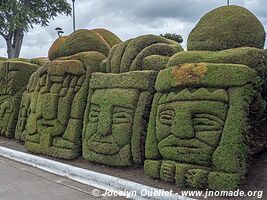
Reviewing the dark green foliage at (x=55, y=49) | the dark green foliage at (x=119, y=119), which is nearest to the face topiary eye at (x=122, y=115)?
the dark green foliage at (x=119, y=119)

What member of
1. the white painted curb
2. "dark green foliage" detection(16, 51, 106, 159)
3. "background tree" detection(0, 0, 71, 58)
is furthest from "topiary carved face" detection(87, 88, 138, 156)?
"background tree" detection(0, 0, 71, 58)

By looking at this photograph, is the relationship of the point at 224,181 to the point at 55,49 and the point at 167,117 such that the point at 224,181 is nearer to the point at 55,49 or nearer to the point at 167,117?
the point at 167,117

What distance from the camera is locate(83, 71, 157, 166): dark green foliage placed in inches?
278

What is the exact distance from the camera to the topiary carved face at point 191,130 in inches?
221

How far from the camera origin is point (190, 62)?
630 centimetres

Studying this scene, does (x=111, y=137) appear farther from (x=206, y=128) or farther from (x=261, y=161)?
(x=261, y=161)

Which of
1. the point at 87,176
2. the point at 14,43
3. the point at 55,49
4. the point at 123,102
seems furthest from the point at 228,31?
the point at 14,43

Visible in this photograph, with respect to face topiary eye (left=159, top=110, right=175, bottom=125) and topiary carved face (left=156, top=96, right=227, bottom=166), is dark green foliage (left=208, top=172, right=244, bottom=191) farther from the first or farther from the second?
face topiary eye (left=159, top=110, right=175, bottom=125)

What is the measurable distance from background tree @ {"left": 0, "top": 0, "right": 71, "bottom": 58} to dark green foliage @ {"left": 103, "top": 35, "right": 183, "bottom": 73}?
1888cm

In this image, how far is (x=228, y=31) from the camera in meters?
6.57

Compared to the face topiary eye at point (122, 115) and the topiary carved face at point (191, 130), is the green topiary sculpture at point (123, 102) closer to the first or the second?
the face topiary eye at point (122, 115)

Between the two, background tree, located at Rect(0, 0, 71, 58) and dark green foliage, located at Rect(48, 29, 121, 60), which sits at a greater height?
background tree, located at Rect(0, 0, 71, 58)

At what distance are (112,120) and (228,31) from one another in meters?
2.90

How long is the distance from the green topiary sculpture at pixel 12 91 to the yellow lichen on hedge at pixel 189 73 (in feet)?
24.2
